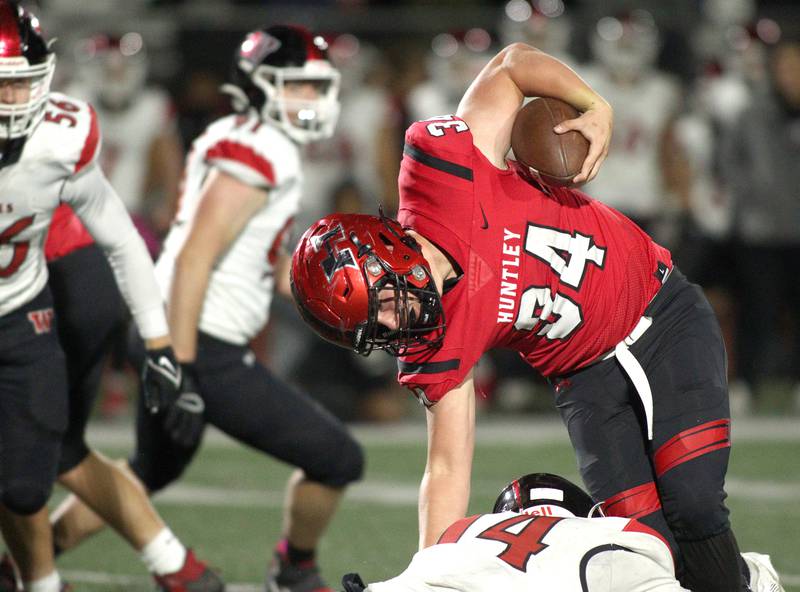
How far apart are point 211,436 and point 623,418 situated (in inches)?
177

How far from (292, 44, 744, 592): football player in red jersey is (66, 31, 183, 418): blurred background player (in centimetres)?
478

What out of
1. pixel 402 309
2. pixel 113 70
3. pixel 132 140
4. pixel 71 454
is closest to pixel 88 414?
pixel 71 454

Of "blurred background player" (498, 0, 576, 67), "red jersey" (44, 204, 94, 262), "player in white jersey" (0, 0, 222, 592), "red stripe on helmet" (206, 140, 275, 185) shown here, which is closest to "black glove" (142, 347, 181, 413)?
"player in white jersey" (0, 0, 222, 592)

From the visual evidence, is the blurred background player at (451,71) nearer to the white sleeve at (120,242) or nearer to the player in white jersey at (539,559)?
the white sleeve at (120,242)

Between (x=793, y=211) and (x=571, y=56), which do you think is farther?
(x=571, y=56)

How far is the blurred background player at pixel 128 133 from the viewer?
25.9 feet

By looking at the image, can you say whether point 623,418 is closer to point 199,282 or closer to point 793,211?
point 199,282

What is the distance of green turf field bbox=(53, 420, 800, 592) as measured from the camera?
14.9 feet

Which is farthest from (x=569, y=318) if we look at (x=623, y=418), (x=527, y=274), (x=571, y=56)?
(x=571, y=56)

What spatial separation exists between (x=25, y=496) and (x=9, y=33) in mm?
1195

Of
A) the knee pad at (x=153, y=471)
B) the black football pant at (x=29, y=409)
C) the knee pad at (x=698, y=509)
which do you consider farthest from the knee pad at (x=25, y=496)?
the knee pad at (x=698, y=509)

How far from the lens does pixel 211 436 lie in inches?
300

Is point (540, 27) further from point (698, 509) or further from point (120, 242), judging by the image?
point (698, 509)

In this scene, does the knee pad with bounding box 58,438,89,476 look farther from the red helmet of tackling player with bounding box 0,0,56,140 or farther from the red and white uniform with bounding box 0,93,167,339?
the red helmet of tackling player with bounding box 0,0,56,140
